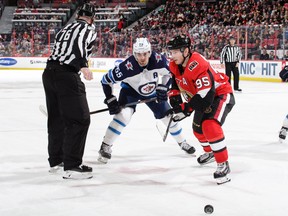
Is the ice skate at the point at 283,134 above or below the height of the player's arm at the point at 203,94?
below

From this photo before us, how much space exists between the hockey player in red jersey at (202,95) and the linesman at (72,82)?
61cm

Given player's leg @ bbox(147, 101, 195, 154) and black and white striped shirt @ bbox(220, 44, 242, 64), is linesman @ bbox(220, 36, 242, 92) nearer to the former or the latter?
black and white striped shirt @ bbox(220, 44, 242, 64)

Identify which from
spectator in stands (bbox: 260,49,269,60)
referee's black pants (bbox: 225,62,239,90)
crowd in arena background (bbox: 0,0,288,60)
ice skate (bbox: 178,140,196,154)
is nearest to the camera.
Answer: ice skate (bbox: 178,140,196,154)

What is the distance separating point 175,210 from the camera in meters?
3.04

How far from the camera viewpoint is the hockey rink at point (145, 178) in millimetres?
3100

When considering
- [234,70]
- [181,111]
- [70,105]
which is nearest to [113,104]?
[70,105]

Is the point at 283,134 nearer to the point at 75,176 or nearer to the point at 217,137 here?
the point at 217,137

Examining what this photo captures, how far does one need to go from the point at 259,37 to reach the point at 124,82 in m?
10.3

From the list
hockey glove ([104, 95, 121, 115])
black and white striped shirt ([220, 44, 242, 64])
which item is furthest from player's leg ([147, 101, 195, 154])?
black and white striped shirt ([220, 44, 242, 64])

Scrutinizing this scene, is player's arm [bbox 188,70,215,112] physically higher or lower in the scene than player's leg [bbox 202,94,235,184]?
higher

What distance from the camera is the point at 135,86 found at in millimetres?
4527

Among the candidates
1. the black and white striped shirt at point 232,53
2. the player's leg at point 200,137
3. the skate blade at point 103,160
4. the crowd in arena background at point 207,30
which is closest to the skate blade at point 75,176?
the skate blade at point 103,160

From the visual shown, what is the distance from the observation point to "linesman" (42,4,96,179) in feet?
12.3

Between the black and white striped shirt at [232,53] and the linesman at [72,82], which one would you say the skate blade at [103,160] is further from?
the black and white striped shirt at [232,53]
